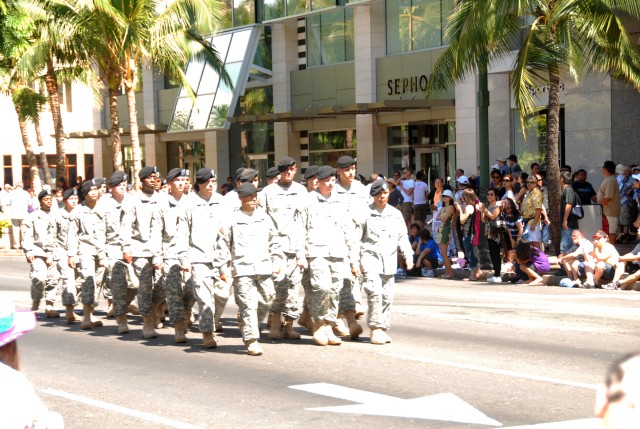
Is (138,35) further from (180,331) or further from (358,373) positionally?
(358,373)

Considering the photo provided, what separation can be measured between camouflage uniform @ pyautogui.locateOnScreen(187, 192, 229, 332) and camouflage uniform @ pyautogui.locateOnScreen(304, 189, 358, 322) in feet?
3.30

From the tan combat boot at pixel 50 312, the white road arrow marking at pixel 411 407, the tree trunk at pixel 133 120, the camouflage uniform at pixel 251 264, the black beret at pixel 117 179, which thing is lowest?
the tan combat boot at pixel 50 312

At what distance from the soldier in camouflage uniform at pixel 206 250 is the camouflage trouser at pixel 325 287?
0.99m

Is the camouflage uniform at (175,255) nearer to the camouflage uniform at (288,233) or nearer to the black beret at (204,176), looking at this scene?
the black beret at (204,176)

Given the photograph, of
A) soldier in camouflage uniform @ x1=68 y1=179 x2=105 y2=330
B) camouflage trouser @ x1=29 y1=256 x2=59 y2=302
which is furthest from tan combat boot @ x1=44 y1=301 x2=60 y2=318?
soldier in camouflage uniform @ x1=68 y1=179 x2=105 y2=330

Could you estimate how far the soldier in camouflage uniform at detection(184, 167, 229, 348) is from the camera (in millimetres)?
12031

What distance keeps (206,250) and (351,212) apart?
1692 millimetres

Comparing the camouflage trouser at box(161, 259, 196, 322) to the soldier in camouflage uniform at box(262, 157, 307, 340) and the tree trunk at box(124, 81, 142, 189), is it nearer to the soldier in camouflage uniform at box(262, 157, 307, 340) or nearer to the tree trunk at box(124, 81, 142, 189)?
the soldier in camouflage uniform at box(262, 157, 307, 340)

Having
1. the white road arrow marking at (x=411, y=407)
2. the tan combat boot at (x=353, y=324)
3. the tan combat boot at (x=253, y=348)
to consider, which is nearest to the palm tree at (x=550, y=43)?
the tan combat boot at (x=353, y=324)

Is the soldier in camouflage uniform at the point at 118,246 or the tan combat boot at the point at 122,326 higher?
the soldier in camouflage uniform at the point at 118,246

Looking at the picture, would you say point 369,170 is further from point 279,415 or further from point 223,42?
point 279,415

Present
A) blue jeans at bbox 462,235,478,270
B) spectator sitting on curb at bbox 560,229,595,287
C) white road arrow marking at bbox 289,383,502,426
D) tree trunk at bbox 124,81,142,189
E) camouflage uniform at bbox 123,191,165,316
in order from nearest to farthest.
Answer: white road arrow marking at bbox 289,383,502,426 → camouflage uniform at bbox 123,191,165,316 → spectator sitting on curb at bbox 560,229,595,287 → blue jeans at bbox 462,235,478,270 → tree trunk at bbox 124,81,142,189

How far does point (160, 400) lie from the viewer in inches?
365

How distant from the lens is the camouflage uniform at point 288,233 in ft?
41.0
